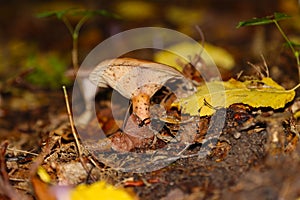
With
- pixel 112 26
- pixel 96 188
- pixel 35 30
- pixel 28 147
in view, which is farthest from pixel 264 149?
pixel 35 30

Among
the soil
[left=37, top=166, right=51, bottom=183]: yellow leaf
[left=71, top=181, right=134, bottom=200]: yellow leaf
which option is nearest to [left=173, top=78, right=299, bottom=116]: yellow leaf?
the soil

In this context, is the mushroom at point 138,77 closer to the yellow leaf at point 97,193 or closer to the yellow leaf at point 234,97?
the yellow leaf at point 234,97

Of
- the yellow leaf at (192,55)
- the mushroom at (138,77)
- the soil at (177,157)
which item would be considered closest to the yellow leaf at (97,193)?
the soil at (177,157)

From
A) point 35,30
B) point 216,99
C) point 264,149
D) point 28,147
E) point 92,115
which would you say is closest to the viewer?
point 264,149

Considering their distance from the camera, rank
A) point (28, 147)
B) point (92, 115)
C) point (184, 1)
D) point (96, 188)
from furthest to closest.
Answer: point (184, 1), point (92, 115), point (28, 147), point (96, 188)

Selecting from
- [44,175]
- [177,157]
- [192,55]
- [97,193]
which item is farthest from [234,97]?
[192,55]

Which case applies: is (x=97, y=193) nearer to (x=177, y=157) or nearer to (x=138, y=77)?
(x=177, y=157)

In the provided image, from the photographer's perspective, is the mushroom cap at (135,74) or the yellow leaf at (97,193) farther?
the mushroom cap at (135,74)

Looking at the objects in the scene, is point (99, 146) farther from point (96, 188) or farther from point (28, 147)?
point (28, 147)
